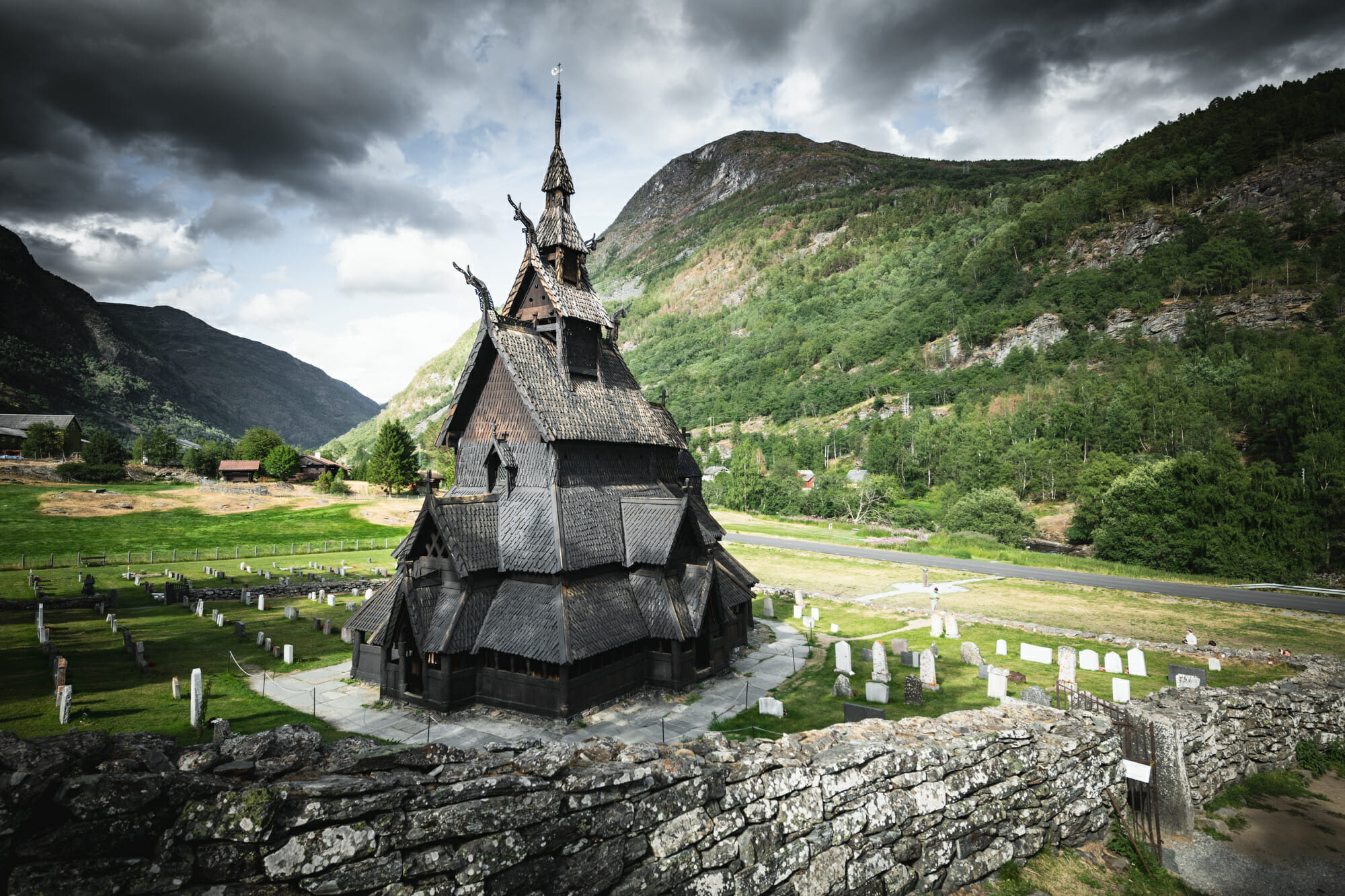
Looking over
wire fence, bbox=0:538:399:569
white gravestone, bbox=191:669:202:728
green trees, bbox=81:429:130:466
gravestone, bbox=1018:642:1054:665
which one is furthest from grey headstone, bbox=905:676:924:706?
green trees, bbox=81:429:130:466

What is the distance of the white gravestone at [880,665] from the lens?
866 inches

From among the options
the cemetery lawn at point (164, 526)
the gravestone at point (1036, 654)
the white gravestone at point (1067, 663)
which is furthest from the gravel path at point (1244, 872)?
the cemetery lawn at point (164, 526)

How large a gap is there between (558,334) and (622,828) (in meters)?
18.9

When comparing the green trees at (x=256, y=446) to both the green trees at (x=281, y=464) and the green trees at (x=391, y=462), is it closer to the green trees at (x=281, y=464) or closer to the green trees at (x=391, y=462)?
the green trees at (x=281, y=464)

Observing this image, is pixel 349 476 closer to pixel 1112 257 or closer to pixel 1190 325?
pixel 1190 325

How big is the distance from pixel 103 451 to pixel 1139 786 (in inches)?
4974

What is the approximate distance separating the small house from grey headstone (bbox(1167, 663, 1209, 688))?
13354 centimetres

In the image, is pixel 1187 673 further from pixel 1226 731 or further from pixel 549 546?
pixel 549 546

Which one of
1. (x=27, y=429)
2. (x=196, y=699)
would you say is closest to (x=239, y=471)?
(x=27, y=429)

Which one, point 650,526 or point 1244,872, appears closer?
point 1244,872

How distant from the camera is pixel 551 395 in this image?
69.1 ft

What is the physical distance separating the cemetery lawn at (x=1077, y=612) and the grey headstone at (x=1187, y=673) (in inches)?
188

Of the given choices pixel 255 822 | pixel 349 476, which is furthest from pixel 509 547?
pixel 349 476

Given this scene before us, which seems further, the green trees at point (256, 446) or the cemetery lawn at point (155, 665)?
the green trees at point (256, 446)
